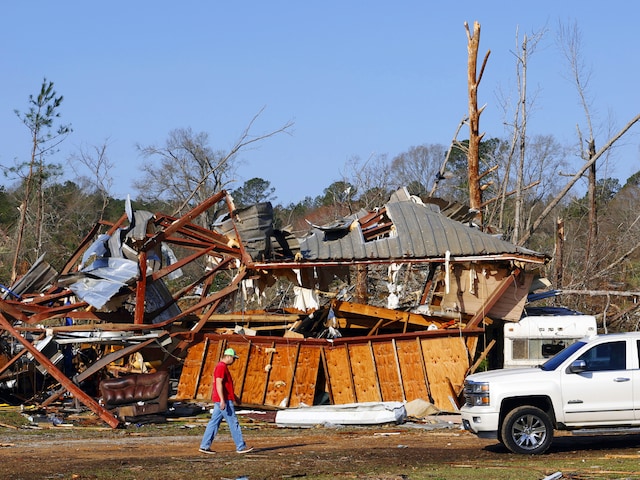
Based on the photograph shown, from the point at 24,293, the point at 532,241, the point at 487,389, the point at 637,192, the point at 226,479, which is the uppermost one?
the point at 637,192

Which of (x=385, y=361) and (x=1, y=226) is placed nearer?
(x=385, y=361)

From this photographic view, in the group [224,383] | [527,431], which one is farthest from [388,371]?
[224,383]

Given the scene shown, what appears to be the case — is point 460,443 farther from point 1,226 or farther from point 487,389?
point 1,226

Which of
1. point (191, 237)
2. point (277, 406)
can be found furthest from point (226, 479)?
point (191, 237)

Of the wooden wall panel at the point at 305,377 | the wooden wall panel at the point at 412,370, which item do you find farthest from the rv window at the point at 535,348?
the wooden wall panel at the point at 305,377

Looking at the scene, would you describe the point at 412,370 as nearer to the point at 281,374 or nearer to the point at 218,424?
the point at 281,374

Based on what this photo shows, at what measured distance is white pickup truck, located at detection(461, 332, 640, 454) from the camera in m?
13.7

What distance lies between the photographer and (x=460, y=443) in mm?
15273

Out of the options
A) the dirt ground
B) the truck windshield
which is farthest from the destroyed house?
the truck windshield

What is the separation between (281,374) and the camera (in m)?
19.9

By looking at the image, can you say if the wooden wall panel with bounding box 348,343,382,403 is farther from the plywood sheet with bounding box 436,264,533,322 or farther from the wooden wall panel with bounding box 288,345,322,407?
the plywood sheet with bounding box 436,264,533,322

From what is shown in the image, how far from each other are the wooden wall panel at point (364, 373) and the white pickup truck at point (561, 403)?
5760 mm

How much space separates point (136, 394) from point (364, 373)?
490 centimetres

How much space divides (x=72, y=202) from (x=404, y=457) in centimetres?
5403
